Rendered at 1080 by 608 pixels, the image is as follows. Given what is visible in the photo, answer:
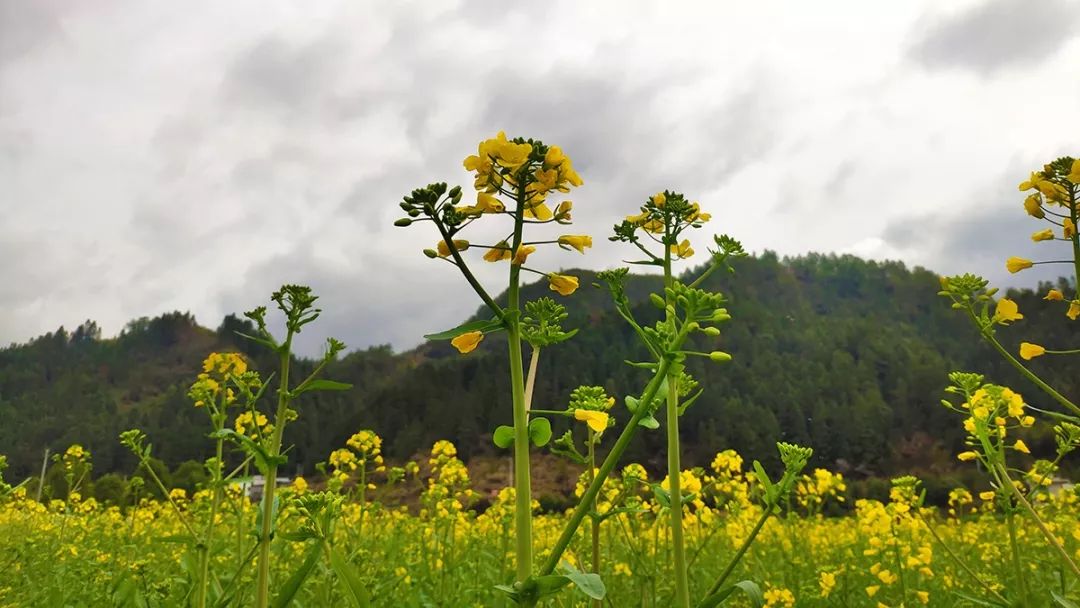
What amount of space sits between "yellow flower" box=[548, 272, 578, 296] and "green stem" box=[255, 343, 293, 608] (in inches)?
36.4

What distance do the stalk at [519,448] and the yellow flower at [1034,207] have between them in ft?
8.20

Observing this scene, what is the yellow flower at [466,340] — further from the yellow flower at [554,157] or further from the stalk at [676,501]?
the stalk at [676,501]

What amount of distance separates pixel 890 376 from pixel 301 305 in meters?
66.5

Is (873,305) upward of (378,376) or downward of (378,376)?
upward

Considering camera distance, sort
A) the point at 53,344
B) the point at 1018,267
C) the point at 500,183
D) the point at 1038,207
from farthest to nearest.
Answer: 1. the point at 53,344
2. the point at 1018,267
3. the point at 1038,207
4. the point at 500,183

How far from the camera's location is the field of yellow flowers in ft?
10.1

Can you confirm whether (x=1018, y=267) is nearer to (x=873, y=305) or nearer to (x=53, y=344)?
(x=873, y=305)

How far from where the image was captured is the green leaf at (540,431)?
137 centimetres

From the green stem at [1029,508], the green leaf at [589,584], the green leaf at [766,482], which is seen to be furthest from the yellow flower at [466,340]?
the green stem at [1029,508]

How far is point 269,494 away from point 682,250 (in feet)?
6.13

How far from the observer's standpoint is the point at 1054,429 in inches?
118

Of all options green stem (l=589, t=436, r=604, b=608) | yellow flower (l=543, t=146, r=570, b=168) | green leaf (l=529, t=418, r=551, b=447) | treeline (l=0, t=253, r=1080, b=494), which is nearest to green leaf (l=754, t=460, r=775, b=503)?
green stem (l=589, t=436, r=604, b=608)

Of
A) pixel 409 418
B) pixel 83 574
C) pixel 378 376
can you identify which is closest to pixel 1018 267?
pixel 83 574

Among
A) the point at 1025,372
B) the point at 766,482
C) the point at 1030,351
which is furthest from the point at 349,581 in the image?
the point at 1030,351
